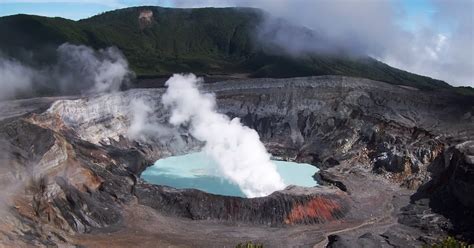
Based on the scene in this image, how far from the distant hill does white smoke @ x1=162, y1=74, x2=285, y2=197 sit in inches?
1521

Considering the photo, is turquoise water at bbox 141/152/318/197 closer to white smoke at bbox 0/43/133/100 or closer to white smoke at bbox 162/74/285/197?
white smoke at bbox 162/74/285/197

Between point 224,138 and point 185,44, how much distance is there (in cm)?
11343

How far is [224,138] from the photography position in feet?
245

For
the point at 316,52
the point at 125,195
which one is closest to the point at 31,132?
the point at 125,195

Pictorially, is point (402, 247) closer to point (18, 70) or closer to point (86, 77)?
point (86, 77)

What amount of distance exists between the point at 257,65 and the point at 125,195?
8637 cm

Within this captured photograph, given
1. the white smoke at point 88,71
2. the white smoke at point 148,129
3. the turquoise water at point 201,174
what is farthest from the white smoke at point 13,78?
the turquoise water at point 201,174

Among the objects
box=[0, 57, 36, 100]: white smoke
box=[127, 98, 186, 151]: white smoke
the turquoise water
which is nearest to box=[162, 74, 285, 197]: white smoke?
the turquoise water

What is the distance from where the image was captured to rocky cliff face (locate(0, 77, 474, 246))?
49.3m

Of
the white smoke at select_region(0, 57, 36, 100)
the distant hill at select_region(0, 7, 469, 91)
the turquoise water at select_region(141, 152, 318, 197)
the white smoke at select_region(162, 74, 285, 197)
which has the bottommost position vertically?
the turquoise water at select_region(141, 152, 318, 197)

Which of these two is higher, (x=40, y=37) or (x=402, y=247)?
(x=40, y=37)

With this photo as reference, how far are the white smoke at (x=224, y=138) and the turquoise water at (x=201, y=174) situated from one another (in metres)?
1.11

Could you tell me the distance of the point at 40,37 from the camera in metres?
139

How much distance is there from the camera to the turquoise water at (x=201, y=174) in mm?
62344
